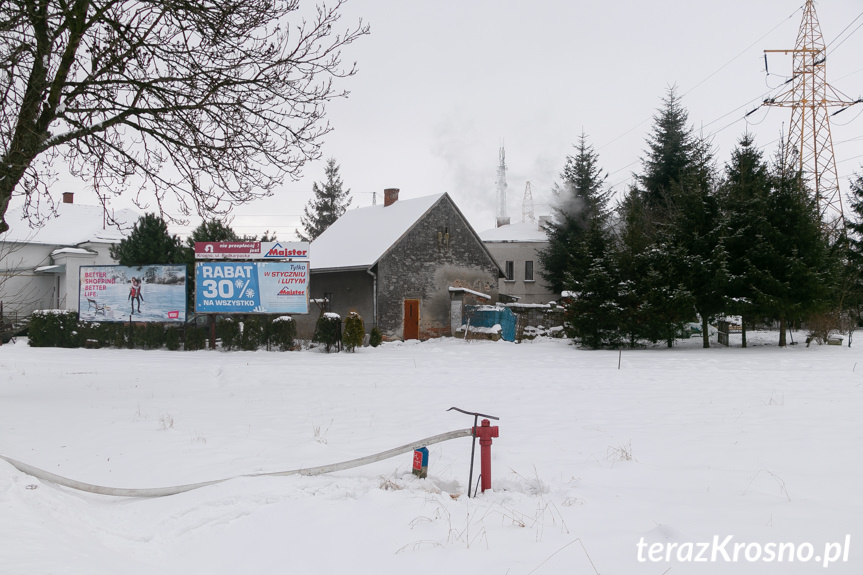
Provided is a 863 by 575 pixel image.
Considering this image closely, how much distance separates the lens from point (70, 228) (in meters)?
41.0

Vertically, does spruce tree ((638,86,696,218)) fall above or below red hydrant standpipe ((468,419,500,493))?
above

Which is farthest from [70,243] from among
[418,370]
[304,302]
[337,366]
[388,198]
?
[418,370]

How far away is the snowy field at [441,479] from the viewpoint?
4.12 m

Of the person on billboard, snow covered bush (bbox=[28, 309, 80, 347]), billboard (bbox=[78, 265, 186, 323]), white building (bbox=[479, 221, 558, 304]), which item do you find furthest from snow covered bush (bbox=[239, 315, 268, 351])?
white building (bbox=[479, 221, 558, 304])

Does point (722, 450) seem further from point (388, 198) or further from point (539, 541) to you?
point (388, 198)

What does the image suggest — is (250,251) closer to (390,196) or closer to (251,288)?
(251,288)

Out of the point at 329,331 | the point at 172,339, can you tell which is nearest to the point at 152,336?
the point at 172,339

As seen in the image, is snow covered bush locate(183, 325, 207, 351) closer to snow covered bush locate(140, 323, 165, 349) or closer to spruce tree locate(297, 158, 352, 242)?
snow covered bush locate(140, 323, 165, 349)

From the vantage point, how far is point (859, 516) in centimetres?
462

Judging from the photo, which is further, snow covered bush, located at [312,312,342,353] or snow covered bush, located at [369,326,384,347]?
snow covered bush, located at [369,326,384,347]

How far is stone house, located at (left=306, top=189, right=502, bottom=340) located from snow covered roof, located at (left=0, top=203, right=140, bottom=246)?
1741cm

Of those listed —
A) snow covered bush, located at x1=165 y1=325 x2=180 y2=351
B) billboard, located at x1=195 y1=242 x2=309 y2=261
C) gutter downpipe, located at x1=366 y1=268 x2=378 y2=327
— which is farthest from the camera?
gutter downpipe, located at x1=366 y1=268 x2=378 y2=327

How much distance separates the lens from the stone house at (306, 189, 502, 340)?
1076 inches

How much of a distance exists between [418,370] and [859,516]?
11815 millimetres
